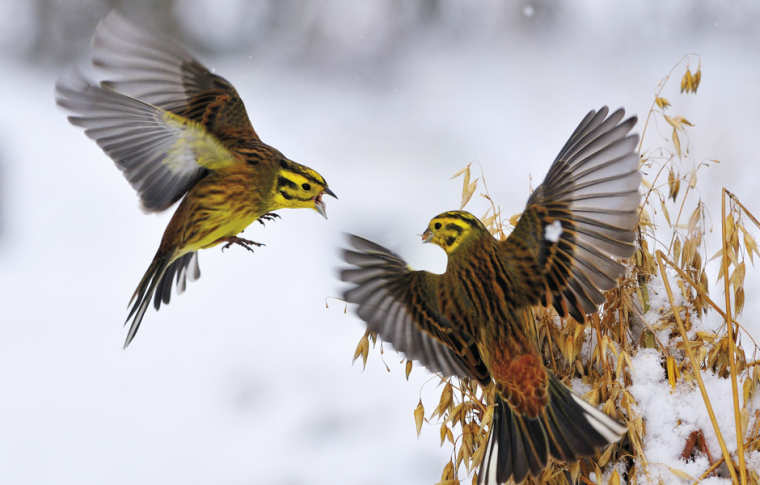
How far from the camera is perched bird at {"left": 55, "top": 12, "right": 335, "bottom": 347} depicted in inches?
38.4

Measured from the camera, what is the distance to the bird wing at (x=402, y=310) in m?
0.95

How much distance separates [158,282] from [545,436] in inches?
20.6

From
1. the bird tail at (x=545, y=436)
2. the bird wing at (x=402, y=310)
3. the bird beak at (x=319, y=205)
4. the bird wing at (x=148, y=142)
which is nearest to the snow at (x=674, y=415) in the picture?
the bird tail at (x=545, y=436)

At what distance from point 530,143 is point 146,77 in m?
1.18

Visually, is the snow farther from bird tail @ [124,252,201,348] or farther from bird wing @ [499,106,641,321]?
bird tail @ [124,252,201,348]

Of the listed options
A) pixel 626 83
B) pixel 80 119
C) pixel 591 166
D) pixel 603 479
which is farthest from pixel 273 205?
pixel 626 83

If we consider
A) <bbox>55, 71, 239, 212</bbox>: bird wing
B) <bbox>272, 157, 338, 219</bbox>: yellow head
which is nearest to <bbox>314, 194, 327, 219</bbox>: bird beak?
<bbox>272, 157, 338, 219</bbox>: yellow head

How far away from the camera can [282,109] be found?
207 centimetres

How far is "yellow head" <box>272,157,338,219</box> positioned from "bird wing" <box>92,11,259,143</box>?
0.28 ft

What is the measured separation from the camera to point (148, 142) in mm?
1006

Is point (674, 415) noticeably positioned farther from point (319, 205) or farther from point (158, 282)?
point (158, 282)

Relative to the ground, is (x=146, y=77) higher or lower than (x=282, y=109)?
lower

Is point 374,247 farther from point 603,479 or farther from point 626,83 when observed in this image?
point 626,83

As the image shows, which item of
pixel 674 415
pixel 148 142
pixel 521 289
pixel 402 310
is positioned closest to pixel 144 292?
pixel 148 142
